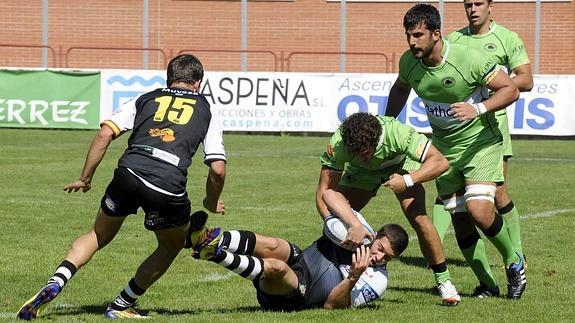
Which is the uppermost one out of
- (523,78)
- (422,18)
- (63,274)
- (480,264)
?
(422,18)

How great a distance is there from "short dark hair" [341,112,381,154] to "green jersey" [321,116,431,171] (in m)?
0.18

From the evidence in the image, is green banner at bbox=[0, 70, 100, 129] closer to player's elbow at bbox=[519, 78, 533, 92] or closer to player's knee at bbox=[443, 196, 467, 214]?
player's elbow at bbox=[519, 78, 533, 92]

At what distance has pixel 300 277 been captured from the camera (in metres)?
7.87

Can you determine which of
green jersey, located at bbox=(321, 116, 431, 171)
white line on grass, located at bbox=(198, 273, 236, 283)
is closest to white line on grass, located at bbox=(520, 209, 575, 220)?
white line on grass, located at bbox=(198, 273, 236, 283)

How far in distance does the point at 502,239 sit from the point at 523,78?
152 centimetres

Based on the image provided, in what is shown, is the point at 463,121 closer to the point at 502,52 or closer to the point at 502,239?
the point at 502,239

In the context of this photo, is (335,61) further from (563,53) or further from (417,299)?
(417,299)

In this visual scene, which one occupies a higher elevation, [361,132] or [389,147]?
[361,132]

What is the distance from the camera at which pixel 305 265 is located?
7.96 meters

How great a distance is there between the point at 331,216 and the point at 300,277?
47 cm

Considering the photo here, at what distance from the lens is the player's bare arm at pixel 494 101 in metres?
8.16

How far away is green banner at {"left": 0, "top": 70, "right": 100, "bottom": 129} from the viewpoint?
86.3 feet

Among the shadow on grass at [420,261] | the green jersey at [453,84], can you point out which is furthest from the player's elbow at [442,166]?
the shadow on grass at [420,261]

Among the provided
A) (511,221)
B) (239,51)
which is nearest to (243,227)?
(511,221)
